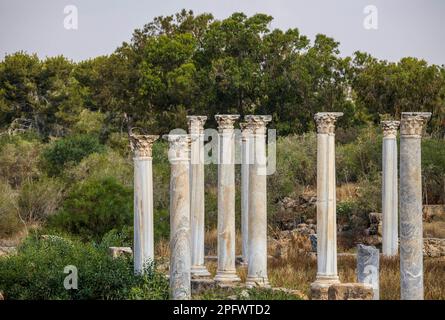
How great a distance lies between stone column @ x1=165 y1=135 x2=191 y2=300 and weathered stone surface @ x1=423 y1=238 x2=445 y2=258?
39.5 feet

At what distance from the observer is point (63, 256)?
2945cm

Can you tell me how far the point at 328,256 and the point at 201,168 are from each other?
4447 millimetres

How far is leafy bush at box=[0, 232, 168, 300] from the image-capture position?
2602 cm

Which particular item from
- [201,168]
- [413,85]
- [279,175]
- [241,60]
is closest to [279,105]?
[241,60]

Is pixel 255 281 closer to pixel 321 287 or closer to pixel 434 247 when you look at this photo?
pixel 321 287

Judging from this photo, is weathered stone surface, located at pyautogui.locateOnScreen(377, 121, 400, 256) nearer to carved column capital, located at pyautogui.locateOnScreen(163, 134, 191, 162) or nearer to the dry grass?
the dry grass

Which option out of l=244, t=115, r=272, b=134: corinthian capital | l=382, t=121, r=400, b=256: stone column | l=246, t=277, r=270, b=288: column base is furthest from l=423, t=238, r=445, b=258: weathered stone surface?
l=244, t=115, r=272, b=134: corinthian capital

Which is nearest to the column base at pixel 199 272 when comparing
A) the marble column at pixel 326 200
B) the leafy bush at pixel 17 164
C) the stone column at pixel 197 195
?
the stone column at pixel 197 195

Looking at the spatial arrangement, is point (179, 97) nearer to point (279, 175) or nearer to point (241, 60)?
point (241, 60)

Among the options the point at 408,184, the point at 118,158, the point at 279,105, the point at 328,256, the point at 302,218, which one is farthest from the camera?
the point at 279,105

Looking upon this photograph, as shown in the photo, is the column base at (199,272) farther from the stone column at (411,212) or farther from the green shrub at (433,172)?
the green shrub at (433,172)

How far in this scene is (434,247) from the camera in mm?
34562

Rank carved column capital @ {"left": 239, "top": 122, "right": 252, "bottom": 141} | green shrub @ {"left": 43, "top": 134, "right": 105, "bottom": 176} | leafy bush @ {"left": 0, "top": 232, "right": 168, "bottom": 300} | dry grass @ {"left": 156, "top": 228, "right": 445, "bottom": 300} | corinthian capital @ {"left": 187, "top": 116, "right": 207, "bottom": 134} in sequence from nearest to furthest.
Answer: leafy bush @ {"left": 0, "top": 232, "right": 168, "bottom": 300}
dry grass @ {"left": 156, "top": 228, "right": 445, "bottom": 300}
carved column capital @ {"left": 239, "top": 122, "right": 252, "bottom": 141}
corinthian capital @ {"left": 187, "top": 116, "right": 207, "bottom": 134}
green shrub @ {"left": 43, "top": 134, "right": 105, "bottom": 176}

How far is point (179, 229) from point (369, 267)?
13.5ft
